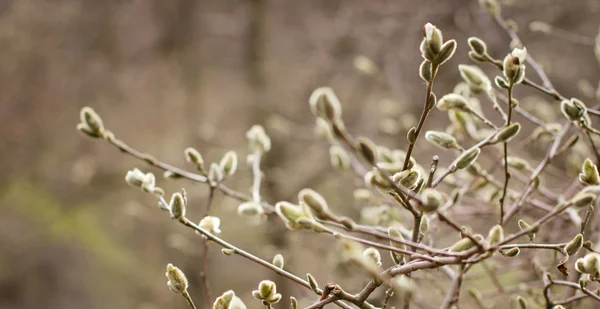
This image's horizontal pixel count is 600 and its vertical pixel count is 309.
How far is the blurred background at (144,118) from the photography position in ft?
6.21

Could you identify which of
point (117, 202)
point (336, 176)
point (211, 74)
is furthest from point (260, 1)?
point (117, 202)

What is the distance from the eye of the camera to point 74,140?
2.24 metres

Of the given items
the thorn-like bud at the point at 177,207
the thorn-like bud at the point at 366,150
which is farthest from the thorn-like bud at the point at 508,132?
the thorn-like bud at the point at 177,207

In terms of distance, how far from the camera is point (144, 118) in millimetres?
2213

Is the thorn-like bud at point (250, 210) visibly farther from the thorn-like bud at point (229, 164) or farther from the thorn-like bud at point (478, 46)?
the thorn-like bud at point (478, 46)

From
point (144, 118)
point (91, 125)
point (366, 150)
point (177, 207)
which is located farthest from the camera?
point (144, 118)

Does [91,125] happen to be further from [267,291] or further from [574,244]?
[574,244]

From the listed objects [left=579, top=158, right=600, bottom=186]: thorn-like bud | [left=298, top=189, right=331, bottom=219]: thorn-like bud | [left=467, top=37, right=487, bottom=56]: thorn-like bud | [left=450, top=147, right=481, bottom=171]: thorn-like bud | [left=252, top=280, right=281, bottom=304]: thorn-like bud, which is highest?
[left=467, top=37, right=487, bottom=56]: thorn-like bud

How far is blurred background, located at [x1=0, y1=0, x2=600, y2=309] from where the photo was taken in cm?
189

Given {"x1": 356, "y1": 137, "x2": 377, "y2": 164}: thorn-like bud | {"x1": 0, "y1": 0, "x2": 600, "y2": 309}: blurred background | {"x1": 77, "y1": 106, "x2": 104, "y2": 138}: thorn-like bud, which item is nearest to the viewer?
{"x1": 356, "y1": 137, "x2": 377, "y2": 164}: thorn-like bud

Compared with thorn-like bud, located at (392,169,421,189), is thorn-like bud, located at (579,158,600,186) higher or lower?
higher

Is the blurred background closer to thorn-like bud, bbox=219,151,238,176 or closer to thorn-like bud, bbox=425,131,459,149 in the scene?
thorn-like bud, bbox=219,151,238,176

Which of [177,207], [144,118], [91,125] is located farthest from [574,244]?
[144,118]

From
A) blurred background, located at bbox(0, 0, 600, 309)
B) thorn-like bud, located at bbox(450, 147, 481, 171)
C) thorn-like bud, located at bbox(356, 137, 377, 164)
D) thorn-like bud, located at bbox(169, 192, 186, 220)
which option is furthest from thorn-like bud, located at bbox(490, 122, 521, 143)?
blurred background, located at bbox(0, 0, 600, 309)
